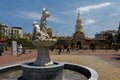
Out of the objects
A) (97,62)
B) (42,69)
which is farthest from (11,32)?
(42,69)

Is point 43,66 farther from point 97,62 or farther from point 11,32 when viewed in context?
point 11,32

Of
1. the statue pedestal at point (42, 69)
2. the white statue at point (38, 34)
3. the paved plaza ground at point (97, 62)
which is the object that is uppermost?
the white statue at point (38, 34)

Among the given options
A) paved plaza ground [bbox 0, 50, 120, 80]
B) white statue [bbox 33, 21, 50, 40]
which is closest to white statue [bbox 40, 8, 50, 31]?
white statue [bbox 33, 21, 50, 40]

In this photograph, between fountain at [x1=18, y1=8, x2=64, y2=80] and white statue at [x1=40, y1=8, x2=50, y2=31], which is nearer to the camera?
fountain at [x1=18, y1=8, x2=64, y2=80]

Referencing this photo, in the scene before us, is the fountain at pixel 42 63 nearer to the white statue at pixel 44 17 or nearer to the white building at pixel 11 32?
the white statue at pixel 44 17

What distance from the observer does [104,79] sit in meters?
12.3

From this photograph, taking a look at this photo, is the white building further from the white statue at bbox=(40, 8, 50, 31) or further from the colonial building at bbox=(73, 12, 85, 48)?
the white statue at bbox=(40, 8, 50, 31)

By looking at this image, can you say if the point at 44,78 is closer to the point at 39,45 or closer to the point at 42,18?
the point at 39,45

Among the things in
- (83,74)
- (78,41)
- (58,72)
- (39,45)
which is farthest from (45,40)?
(78,41)

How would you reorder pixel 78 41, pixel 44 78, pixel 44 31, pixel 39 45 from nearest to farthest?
pixel 44 78, pixel 39 45, pixel 44 31, pixel 78 41

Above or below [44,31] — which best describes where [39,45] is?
below

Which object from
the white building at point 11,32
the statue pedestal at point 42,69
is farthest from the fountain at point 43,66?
the white building at point 11,32

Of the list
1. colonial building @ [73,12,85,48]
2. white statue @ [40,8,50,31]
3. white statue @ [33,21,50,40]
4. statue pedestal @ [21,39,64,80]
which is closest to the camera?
statue pedestal @ [21,39,64,80]

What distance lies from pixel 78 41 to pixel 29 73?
2942 inches
